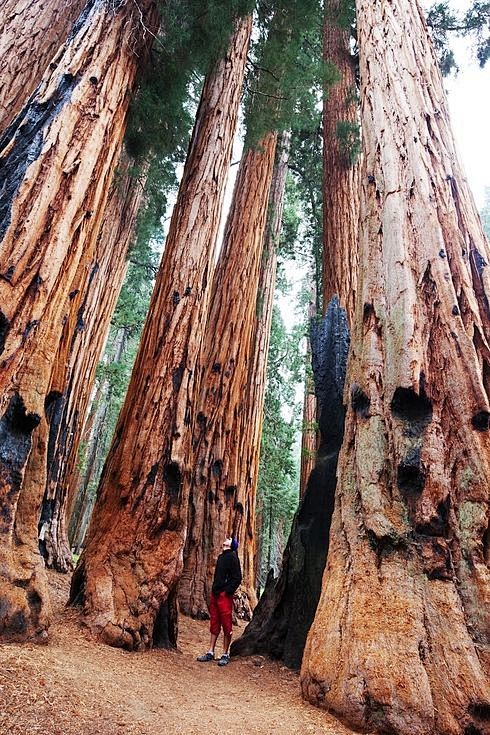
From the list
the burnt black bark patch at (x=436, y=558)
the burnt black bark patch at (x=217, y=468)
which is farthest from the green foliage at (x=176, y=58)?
the burnt black bark patch at (x=436, y=558)

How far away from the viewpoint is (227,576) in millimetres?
4195

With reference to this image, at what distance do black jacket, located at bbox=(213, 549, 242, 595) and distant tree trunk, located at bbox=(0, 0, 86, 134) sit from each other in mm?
Result: 4419

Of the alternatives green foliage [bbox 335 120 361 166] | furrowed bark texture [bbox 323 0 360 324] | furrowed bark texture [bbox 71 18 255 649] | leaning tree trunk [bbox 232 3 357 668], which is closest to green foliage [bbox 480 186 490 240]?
furrowed bark texture [bbox 323 0 360 324]

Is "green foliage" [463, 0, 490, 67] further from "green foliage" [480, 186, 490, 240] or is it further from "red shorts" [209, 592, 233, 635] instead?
"green foliage" [480, 186, 490, 240]

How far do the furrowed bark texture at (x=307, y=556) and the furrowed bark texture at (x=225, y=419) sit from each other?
180 cm

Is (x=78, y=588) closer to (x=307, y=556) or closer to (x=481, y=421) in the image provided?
(x=307, y=556)

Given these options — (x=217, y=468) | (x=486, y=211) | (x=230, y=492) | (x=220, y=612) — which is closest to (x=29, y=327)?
(x=220, y=612)

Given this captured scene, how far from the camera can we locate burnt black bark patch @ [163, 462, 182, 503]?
3750 mm

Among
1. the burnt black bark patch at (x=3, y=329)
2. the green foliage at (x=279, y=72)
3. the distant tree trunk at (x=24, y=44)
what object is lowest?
the burnt black bark patch at (x=3, y=329)

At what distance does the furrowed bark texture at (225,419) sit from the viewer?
5746mm

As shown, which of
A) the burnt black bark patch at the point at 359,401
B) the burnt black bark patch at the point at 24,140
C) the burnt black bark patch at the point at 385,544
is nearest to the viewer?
the burnt black bark patch at the point at 385,544

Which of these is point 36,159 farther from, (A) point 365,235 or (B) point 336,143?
(B) point 336,143

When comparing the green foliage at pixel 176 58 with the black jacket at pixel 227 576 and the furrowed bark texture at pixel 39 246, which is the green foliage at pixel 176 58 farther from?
the black jacket at pixel 227 576

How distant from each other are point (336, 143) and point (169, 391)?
468cm
